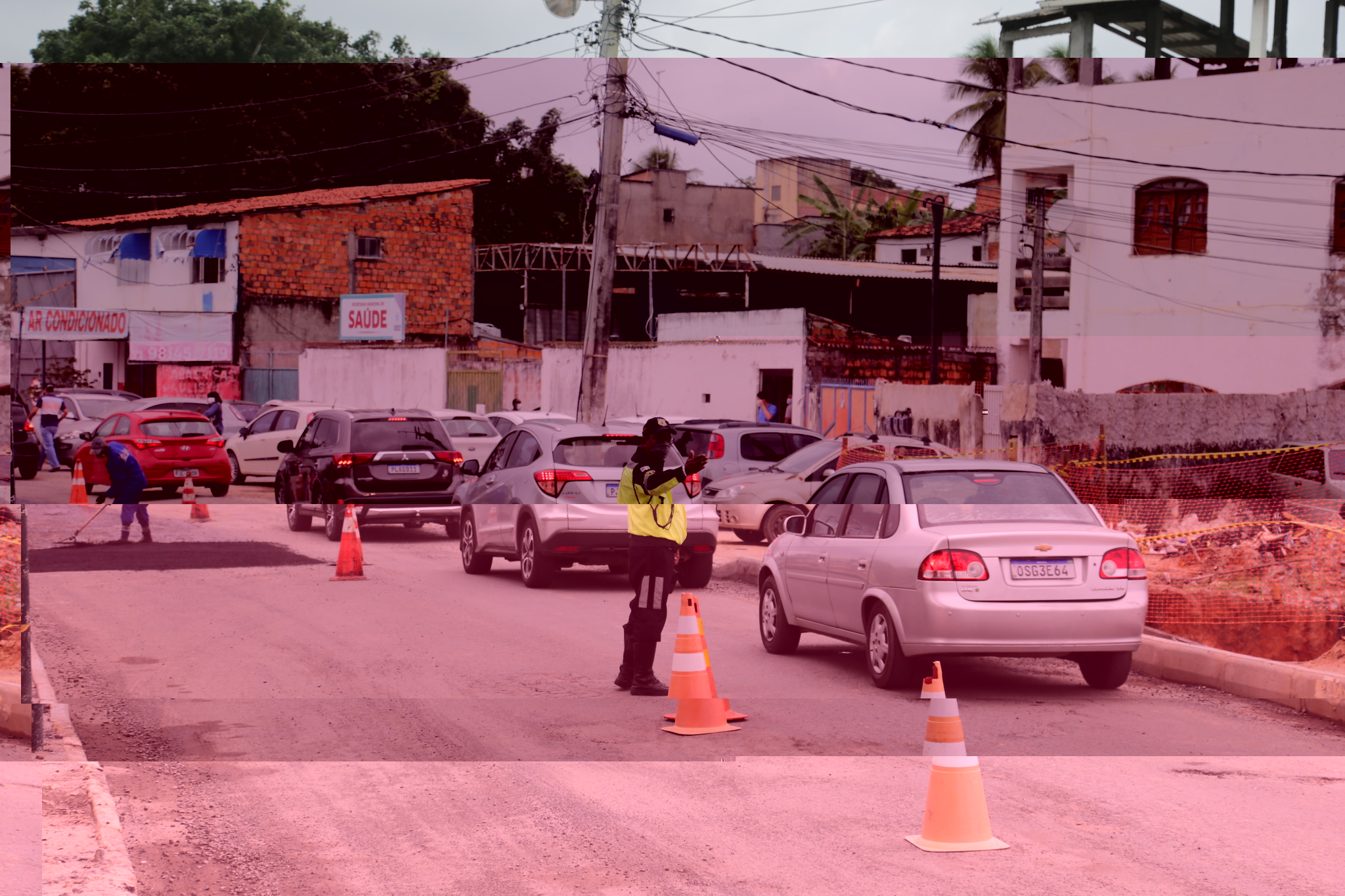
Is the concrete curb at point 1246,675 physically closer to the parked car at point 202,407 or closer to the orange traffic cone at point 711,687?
the orange traffic cone at point 711,687

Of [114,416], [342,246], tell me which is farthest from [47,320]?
[342,246]

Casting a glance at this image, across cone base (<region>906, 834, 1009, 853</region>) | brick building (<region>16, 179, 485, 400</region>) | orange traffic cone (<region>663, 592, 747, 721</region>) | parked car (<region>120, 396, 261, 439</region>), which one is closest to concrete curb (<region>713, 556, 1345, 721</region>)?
orange traffic cone (<region>663, 592, 747, 721</region>)

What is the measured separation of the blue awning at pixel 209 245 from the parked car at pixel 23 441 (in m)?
1.01

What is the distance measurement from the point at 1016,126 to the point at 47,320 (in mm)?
4521

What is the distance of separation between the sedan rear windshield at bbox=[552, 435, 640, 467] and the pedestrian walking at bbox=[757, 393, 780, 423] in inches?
30.7

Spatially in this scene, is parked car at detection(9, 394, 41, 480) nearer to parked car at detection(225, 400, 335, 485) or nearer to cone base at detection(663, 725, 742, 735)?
parked car at detection(225, 400, 335, 485)

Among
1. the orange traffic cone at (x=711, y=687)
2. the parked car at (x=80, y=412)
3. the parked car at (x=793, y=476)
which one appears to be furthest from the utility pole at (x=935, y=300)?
the parked car at (x=80, y=412)

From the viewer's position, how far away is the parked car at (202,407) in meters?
7.66

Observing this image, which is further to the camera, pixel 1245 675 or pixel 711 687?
pixel 1245 675

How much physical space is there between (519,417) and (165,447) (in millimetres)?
1767

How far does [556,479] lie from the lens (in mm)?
11586

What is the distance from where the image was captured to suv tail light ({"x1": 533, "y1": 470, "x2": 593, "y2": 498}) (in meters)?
11.2

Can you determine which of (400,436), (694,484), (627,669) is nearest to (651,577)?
(694,484)

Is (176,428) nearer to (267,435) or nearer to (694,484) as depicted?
(267,435)
